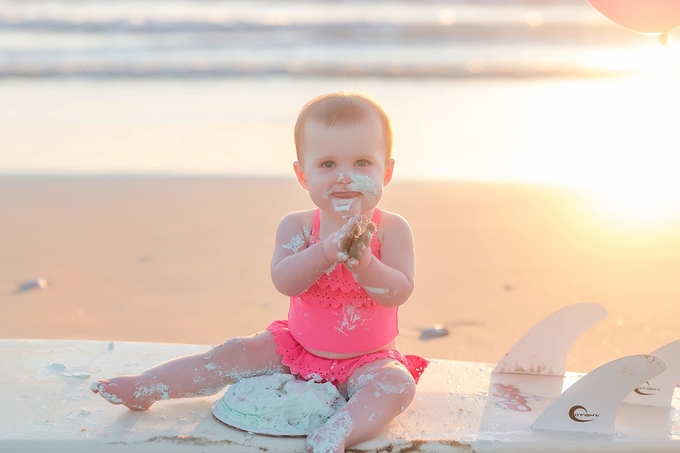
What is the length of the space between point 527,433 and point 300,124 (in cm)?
110

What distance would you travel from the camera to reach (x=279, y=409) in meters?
2.35

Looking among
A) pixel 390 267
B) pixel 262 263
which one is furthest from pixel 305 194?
pixel 390 267

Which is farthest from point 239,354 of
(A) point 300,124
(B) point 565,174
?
(B) point 565,174

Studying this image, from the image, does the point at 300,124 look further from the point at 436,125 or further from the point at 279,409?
the point at 436,125

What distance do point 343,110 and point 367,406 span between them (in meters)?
0.83

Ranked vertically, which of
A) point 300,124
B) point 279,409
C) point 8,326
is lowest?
point 8,326

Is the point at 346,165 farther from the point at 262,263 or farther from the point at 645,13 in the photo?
the point at 262,263

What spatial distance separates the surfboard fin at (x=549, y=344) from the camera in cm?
288

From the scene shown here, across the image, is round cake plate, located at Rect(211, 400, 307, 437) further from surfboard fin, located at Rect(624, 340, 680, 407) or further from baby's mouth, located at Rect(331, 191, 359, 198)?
surfboard fin, located at Rect(624, 340, 680, 407)

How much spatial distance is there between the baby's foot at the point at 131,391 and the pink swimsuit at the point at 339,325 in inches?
15.5

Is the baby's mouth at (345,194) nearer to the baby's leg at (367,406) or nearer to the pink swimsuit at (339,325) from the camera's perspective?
the pink swimsuit at (339,325)

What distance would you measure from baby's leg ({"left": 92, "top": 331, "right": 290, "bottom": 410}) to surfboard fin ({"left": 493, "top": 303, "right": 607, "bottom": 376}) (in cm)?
84

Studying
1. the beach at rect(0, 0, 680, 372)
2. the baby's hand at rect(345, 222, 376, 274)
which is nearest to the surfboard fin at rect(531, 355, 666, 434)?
the baby's hand at rect(345, 222, 376, 274)

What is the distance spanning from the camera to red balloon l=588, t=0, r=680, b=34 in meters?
2.56
